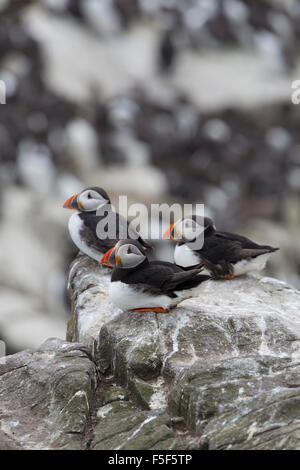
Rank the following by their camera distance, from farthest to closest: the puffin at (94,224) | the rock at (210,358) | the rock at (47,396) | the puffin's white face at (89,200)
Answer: the puffin's white face at (89,200) → the puffin at (94,224) → the rock at (47,396) → the rock at (210,358)

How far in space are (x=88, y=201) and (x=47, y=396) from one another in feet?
8.74

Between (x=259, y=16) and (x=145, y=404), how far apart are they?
89.1ft

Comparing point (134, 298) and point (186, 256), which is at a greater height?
point (186, 256)

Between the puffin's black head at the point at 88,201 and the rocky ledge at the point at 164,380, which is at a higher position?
the puffin's black head at the point at 88,201

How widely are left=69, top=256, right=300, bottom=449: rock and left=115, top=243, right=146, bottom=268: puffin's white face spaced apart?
16.0 inches

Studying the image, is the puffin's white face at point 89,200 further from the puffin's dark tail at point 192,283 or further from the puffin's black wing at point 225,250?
the puffin's dark tail at point 192,283

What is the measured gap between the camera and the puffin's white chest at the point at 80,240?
642 cm

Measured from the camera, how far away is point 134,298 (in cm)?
515

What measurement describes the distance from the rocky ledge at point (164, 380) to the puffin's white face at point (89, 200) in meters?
1.15

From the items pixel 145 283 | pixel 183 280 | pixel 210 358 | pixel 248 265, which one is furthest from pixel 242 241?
pixel 210 358

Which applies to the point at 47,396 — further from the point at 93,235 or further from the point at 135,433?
the point at 93,235

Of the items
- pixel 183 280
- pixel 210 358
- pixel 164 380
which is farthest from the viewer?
pixel 183 280

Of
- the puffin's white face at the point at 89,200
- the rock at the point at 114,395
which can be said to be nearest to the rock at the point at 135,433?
the rock at the point at 114,395

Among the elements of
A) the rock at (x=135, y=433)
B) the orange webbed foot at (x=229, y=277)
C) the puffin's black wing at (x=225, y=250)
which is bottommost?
the rock at (x=135, y=433)
